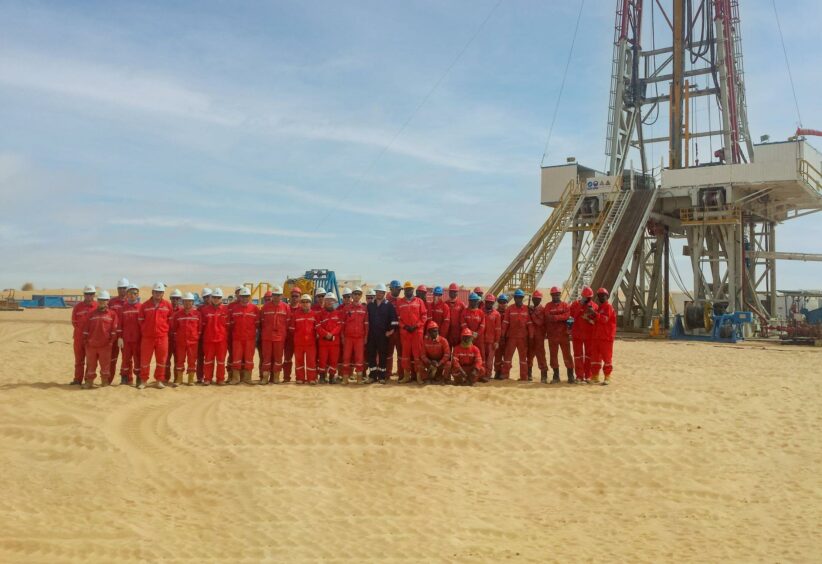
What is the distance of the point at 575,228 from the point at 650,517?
57.5ft

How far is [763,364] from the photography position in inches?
516

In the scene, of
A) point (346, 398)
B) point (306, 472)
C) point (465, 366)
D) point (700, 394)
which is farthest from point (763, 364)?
point (306, 472)

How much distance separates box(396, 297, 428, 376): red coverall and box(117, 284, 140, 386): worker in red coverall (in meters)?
3.76

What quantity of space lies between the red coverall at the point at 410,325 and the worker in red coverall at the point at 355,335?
554 mm

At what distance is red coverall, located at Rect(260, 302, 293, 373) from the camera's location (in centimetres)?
993

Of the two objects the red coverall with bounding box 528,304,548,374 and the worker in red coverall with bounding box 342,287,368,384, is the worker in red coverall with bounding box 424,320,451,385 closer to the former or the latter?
the worker in red coverall with bounding box 342,287,368,384

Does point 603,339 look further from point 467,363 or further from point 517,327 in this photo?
point 467,363

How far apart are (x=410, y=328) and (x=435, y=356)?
0.56 meters

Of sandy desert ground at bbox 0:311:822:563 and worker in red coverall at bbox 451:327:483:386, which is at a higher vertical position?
worker in red coverall at bbox 451:327:483:386

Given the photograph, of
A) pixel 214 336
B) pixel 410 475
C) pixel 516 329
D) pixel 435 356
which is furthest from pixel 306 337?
pixel 410 475

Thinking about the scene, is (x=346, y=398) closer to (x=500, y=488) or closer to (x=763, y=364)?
(x=500, y=488)

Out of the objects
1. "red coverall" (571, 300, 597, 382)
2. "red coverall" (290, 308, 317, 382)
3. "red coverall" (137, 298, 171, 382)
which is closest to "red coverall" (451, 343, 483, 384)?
"red coverall" (571, 300, 597, 382)

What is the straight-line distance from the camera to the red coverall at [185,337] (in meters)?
9.61

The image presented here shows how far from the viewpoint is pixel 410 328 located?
32.2 feet
